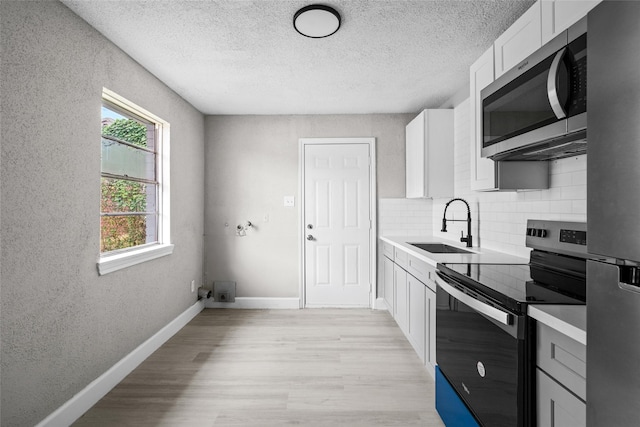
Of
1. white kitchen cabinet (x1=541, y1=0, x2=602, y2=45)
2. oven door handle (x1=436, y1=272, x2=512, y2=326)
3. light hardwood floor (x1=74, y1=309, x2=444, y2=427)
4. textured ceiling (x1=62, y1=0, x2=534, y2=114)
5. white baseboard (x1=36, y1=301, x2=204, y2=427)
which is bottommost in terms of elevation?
light hardwood floor (x1=74, y1=309, x2=444, y2=427)

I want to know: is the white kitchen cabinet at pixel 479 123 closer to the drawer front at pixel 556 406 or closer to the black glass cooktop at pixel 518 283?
the black glass cooktop at pixel 518 283

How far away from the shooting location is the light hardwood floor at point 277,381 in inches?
83.4

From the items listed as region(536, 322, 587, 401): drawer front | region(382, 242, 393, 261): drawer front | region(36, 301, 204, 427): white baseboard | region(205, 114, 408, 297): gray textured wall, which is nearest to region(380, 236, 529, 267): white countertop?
region(382, 242, 393, 261): drawer front

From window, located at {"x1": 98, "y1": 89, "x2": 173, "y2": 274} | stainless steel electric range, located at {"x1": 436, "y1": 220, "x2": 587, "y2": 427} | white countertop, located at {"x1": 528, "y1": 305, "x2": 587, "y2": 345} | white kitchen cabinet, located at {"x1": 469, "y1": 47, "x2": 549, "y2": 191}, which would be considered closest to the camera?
white countertop, located at {"x1": 528, "y1": 305, "x2": 587, "y2": 345}

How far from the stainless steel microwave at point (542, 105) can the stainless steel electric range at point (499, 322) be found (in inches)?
16.4

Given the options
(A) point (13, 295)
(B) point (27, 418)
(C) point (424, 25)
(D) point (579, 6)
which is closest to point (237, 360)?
(B) point (27, 418)

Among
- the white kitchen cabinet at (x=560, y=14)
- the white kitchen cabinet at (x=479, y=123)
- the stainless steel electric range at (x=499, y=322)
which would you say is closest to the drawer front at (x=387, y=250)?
the white kitchen cabinet at (x=479, y=123)

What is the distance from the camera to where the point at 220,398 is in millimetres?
2320

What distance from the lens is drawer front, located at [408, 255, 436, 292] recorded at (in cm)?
243

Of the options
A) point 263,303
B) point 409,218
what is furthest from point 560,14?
point 263,303

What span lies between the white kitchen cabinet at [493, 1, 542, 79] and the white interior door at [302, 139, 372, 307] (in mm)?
2329

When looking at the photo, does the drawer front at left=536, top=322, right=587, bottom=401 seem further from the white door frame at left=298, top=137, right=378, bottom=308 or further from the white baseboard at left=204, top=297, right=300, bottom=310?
the white baseboard at left=204, top=297, right=300, bottom=310

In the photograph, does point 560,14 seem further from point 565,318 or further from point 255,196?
point 255,196

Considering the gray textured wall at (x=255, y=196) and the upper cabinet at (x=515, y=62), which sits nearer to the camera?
the upper cabinet at (x=515, y=62)
